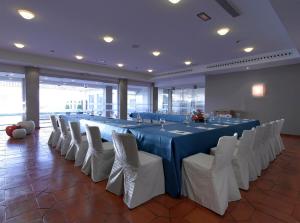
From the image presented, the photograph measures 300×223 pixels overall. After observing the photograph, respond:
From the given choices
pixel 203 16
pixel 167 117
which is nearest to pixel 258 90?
pixel 167 117

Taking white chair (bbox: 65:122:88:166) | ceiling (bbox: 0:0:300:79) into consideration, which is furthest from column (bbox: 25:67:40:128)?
white chair (bbox: 65:122:88:166)

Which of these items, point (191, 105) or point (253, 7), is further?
Answer: point (191, 105)

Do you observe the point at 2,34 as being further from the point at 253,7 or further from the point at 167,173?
the point at 253,7

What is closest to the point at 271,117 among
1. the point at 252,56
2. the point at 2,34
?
the point at 252,56

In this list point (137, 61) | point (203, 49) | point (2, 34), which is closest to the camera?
point (2, 34)

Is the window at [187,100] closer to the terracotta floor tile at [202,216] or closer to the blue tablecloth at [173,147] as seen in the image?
the blue tablecloth at [173,147]

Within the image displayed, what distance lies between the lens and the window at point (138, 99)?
1259 cm

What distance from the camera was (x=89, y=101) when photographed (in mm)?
11195

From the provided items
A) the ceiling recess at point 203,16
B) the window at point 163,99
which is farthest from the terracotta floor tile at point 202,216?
the window at point 163,99

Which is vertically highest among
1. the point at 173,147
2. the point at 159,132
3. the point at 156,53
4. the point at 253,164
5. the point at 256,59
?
the point at 156,53

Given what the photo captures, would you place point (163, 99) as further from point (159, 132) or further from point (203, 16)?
point (159, 132)

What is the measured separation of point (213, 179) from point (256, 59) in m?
6.02

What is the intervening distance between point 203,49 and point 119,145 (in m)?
4.75

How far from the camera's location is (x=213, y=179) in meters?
2.00
